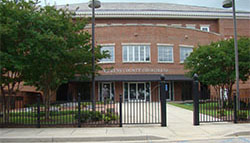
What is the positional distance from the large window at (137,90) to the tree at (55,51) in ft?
48.2

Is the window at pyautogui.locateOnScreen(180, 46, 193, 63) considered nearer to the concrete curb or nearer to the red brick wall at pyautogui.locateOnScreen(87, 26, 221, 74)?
the red brick wall at pyautogui.locateOnScreen(87, 26, 221, 74)

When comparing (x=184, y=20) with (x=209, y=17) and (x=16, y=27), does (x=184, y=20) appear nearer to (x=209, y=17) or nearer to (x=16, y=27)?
(x=209, y=17)

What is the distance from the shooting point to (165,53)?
28.3 meters

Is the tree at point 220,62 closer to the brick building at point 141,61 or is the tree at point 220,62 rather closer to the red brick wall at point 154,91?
the brick building at point 141,61

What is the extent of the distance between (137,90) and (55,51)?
18534 mm

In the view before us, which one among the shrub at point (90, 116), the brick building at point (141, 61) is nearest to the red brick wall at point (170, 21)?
the brick building at point (141, 61)

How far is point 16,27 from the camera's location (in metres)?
9.97

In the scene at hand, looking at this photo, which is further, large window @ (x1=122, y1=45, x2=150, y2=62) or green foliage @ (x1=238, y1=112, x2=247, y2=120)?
large window @ (x1=122, y1=45, x2=150, y2=62)

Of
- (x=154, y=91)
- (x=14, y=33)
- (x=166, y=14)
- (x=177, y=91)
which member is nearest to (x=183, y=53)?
(x=177, y=91)

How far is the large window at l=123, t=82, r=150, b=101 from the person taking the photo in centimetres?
2822

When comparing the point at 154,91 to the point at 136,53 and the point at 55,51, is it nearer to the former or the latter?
the point at 136,53

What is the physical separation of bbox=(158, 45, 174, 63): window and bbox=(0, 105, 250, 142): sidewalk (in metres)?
17.7

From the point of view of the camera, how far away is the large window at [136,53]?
27.6 meters

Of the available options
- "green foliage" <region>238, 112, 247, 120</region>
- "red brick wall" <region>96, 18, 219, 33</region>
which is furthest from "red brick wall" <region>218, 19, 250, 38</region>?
"green foliage" <region>238, 112, 247, 120</region>
